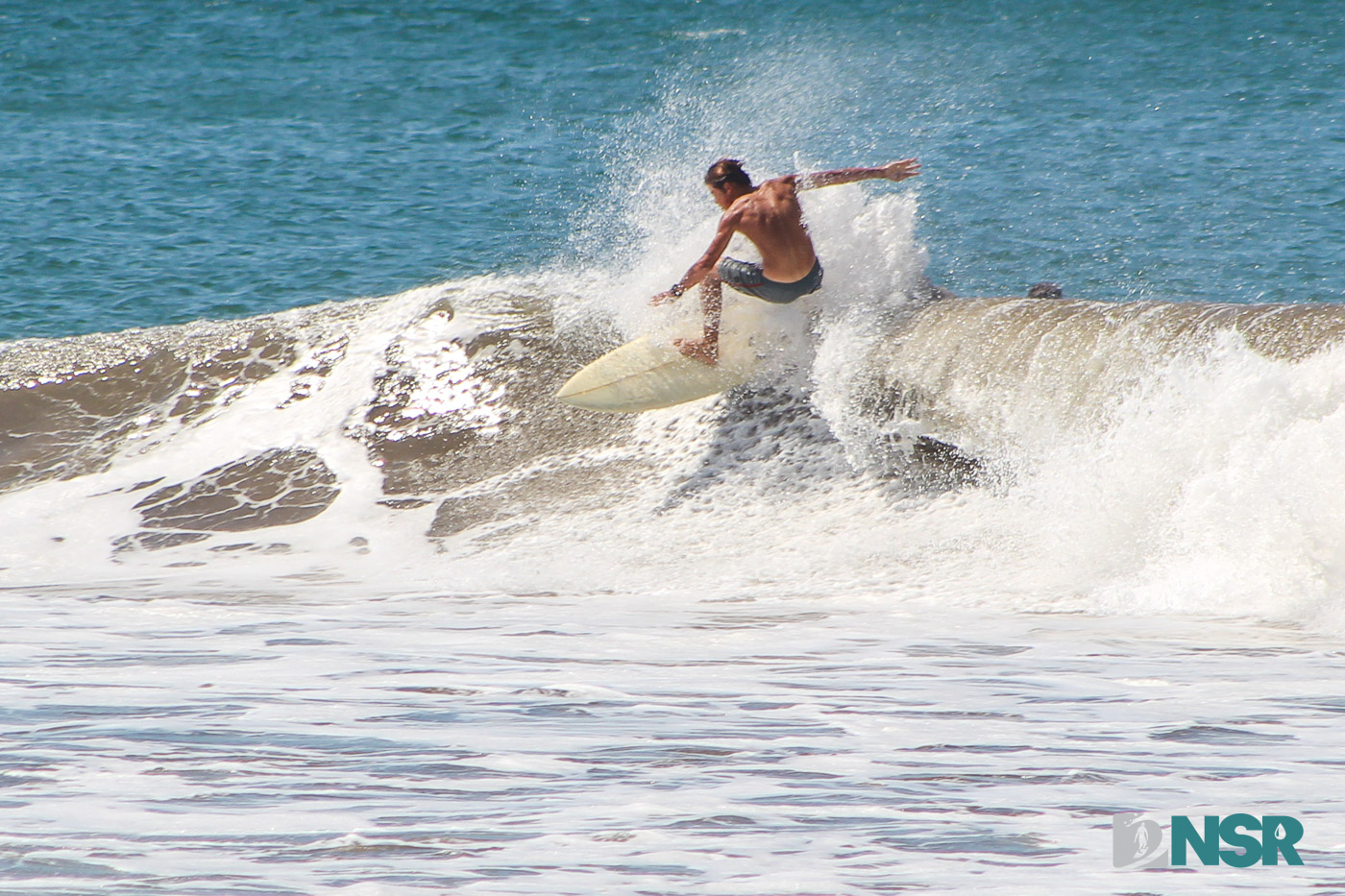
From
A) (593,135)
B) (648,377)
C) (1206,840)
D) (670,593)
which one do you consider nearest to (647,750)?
(1206,840)

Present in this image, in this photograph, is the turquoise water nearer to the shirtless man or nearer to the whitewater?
the shirtless man

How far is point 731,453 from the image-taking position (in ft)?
27.0

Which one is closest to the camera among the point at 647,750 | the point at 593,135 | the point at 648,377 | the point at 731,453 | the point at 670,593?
the point at 647,750

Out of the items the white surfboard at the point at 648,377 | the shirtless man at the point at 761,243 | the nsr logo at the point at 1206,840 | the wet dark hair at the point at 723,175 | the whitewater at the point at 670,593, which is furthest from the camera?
the white surfboard at the point at 648,377

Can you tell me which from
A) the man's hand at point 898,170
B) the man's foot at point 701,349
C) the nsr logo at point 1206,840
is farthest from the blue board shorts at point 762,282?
the nsr logo at point 1206,840

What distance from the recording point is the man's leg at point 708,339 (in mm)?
8023

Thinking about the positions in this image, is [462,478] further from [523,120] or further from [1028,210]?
[523,120]

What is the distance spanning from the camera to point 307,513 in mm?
8414

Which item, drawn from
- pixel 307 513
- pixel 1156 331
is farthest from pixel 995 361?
pixel 307 513

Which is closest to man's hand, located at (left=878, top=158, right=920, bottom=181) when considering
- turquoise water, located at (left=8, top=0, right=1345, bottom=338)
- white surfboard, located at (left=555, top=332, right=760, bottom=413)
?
white surfboard, located at (left=555, top=332, right=760, bottom=413)

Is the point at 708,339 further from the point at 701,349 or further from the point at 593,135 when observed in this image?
the point at 593,135

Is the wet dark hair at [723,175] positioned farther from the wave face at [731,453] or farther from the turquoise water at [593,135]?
the turquoise water at [593,135]

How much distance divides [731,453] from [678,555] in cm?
119

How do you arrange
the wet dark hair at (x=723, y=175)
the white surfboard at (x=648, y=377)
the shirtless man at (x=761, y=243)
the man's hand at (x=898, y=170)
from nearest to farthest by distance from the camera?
1. the man's hand at (x=898, y=170)
2. the shirtless man at (x=761, y=243)
3. the wet dark hair at (x=723, y=175)
4. the white surfboard at (x=648, y=377)
